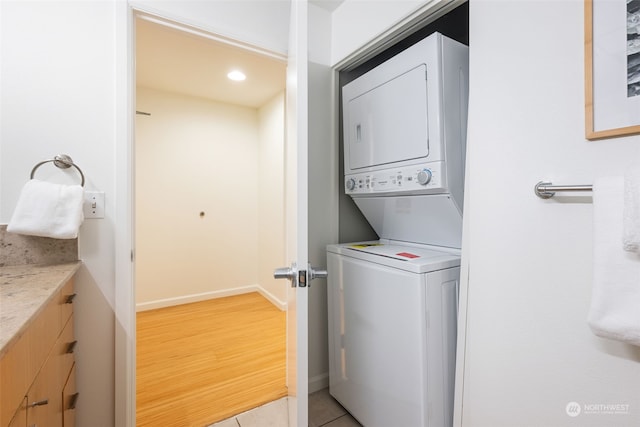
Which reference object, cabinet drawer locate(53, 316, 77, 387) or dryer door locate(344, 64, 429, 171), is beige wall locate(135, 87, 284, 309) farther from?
cabinet drawer locate(53, 316, 77, 387)

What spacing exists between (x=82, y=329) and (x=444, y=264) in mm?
1618

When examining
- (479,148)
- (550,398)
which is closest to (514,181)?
(479,148)

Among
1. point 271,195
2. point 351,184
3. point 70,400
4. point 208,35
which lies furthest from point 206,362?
point 208,35

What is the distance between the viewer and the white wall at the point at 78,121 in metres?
1.16

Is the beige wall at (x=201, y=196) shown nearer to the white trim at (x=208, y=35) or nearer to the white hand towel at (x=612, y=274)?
the white trim at (x=208, y=35)

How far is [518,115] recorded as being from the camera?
97 cm

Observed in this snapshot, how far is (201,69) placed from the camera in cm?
269

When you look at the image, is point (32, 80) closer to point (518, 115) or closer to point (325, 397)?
point (518, 115)

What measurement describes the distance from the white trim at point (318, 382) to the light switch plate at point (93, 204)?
153cm

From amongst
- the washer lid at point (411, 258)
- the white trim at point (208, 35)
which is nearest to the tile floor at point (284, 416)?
the washer lid at point (411, 258)

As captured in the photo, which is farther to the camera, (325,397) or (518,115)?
(325,397)

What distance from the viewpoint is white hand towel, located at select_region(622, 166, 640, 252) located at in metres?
0.65

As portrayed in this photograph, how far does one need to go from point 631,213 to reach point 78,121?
75.5 inches

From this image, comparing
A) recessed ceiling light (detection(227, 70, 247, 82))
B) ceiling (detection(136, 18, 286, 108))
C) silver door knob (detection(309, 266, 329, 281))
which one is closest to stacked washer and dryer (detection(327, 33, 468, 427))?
silver door knob (detection(309, 266, 329, 281))
